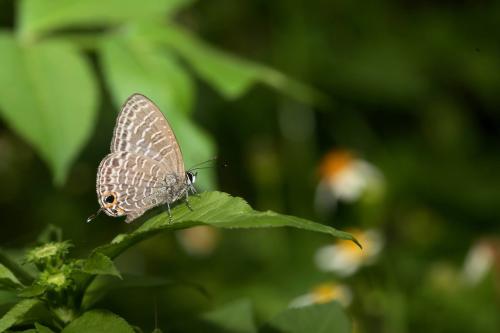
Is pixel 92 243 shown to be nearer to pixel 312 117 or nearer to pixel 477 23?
pixel 312 117

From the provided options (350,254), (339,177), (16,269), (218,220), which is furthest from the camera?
(339,177)

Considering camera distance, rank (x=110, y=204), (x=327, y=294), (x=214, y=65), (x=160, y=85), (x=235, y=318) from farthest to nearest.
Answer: (x=327, y=294) → (x=214, y=65) → (x=160, y=85) → (x=110, y=204) → (x=235, y=318)

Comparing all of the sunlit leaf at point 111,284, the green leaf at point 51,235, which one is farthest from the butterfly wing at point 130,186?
the sunlit leaf at point 111,284

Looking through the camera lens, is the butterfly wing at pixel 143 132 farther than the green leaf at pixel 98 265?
Yes

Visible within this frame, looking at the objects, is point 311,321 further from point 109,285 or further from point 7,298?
point 7,298

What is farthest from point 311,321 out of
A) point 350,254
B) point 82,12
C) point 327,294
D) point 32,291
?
point 350,254

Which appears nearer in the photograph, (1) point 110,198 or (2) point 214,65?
(1) point 110,198

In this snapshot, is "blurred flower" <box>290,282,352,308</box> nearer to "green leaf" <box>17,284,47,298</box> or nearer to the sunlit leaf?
the sunlit leaf

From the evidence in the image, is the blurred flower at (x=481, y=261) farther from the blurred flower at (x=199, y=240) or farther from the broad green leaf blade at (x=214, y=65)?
the broad green leaf blade at (x=214, y=65)
